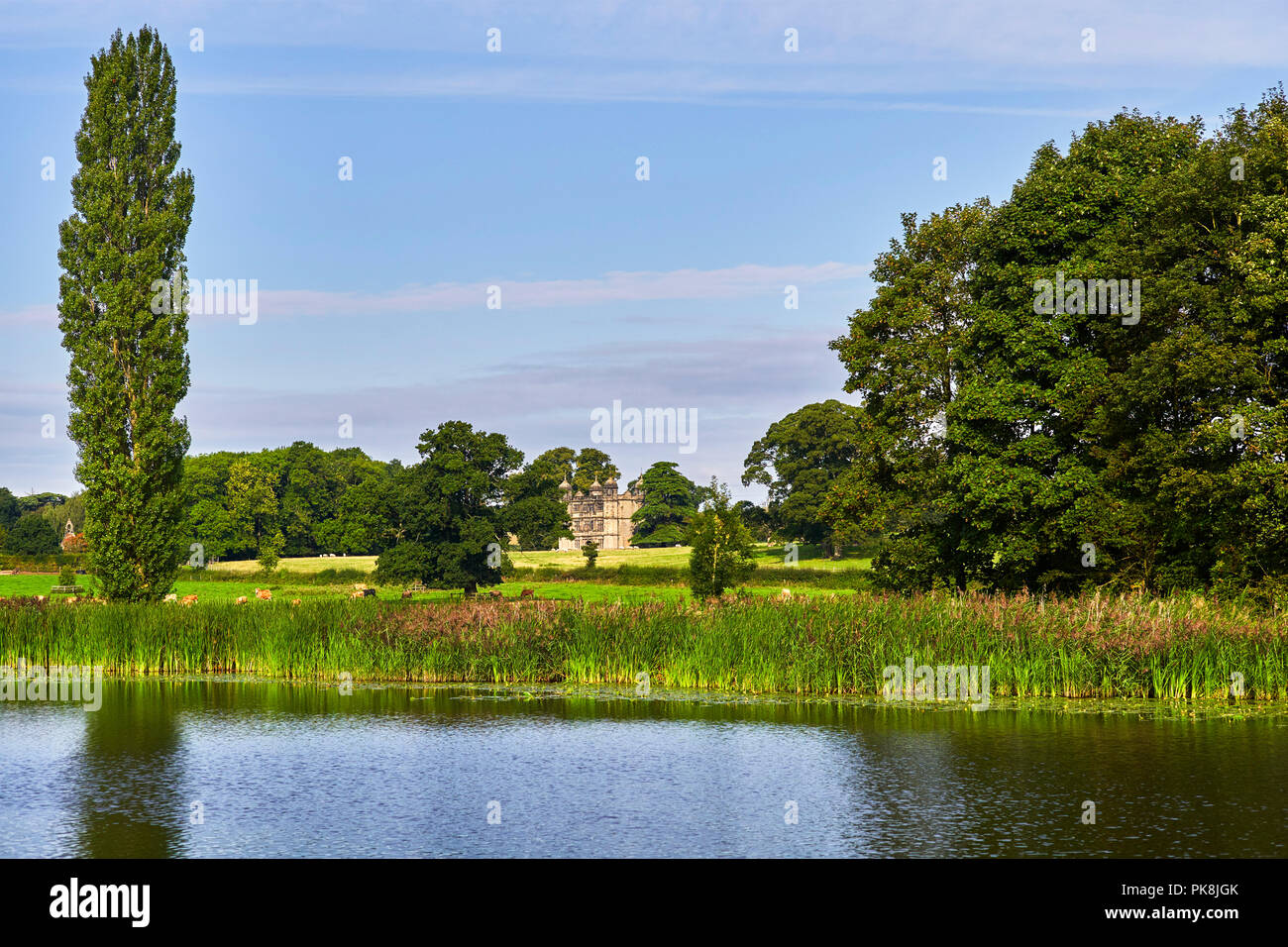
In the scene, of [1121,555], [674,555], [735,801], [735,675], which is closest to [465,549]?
[674,555]

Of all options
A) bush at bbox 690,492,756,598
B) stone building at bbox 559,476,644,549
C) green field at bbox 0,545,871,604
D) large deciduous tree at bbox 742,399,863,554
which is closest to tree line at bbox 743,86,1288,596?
bush at bbox 690,492,756,598

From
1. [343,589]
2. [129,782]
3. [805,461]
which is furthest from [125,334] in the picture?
[805,461]

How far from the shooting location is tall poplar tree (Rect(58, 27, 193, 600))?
3641cm

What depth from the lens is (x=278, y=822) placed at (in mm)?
12000

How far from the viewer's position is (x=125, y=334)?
3688 centimetres

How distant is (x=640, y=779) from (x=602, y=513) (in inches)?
6154

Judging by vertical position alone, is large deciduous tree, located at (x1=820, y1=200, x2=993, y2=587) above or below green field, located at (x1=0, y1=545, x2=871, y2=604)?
above

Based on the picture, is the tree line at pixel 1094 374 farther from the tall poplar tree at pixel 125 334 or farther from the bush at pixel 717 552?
the tall poplar tree at pixel 125 334

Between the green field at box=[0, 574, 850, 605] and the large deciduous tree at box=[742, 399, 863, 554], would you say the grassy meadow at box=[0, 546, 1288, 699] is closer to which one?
the green field at box=[0, 574, 850, 605]

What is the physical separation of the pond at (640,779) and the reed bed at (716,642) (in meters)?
1.44

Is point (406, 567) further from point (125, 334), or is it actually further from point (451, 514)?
point (125, 334)

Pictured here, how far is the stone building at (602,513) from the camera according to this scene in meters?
168

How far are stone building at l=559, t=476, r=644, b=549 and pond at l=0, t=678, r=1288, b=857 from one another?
14539cm
